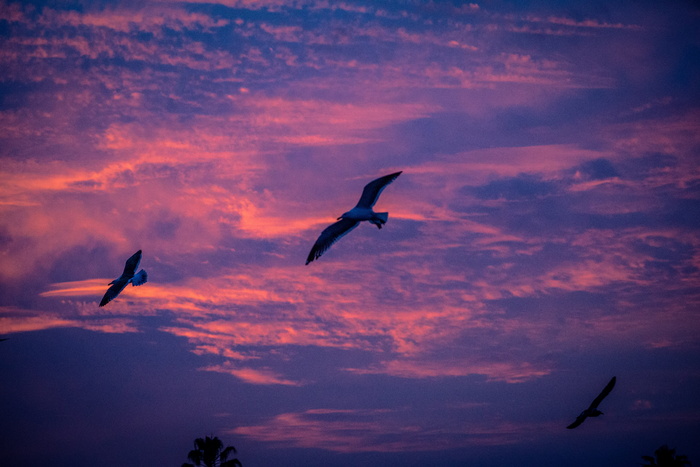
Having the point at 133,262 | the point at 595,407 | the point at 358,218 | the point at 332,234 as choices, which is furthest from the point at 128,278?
the point at 595,407

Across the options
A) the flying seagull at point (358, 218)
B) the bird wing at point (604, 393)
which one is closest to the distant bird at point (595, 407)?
the bird wing at point (604, 393)

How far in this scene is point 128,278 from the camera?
32750 millimetres

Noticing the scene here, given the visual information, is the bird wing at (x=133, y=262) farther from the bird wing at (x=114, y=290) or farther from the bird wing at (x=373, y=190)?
the bird wing at (x=373, y=190)

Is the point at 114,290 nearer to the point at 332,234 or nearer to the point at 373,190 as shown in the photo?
the point at 332,234

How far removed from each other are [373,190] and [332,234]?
2.38 m

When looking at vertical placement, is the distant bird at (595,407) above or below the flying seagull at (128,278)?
below

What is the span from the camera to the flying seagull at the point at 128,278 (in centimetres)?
3166

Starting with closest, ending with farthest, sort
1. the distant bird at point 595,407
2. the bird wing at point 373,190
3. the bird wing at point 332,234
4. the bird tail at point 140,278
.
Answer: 1. the bird wing at point 373,190
2. the bird wing at point 332,234
3. the distant bird at point 595,407
4. the bird tail at point 140,278

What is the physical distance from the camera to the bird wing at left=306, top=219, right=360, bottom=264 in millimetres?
24828

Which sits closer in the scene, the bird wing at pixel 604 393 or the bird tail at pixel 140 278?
the bird wing at pixel 604 393

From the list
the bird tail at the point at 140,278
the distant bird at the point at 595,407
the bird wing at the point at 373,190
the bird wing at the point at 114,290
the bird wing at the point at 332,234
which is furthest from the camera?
the bird wing at the point at 114,290

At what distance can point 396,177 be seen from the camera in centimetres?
2334

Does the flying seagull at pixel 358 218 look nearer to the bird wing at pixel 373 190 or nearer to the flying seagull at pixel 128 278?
the bird wing at pixel 373 190

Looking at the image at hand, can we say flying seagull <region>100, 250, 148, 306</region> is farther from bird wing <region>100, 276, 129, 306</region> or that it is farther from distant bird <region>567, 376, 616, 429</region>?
distant bird <region>567, 376, 616, 429</region>
